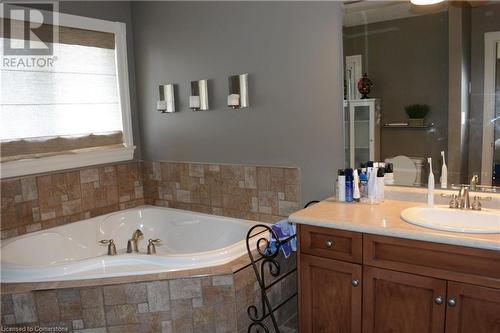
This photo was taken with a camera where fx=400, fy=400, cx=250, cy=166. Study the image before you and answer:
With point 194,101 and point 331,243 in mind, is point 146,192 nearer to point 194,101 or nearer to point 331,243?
point 194,101

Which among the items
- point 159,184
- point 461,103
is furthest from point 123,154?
point 461,103

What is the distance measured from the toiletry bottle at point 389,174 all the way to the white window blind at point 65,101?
232 centimetres

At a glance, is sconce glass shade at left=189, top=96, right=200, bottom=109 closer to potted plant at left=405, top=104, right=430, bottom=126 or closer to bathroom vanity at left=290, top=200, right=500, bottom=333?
bathroom vanity at left=290, top=200, right=500, bottom=333

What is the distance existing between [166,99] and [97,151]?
730 millimetres

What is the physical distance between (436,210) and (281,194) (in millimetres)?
1102

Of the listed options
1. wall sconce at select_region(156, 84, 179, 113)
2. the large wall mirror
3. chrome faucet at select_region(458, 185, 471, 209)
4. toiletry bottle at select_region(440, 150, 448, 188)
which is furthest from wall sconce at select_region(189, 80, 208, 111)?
chrome faucet at select_region(458, 185, 471, 209)

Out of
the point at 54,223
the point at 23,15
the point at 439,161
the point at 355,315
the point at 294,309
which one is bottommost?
the point at 294,309

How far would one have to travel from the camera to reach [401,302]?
184cm

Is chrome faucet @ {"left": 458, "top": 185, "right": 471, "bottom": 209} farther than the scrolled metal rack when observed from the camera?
No

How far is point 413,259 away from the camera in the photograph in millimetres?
1784

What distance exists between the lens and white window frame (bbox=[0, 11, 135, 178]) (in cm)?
294

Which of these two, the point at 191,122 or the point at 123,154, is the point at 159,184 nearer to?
the point at 123,154

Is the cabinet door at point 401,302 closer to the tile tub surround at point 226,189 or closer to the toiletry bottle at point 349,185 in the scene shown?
the toiletry bottle at point 349,185

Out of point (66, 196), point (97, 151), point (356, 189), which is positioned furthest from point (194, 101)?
point (356, 189)
